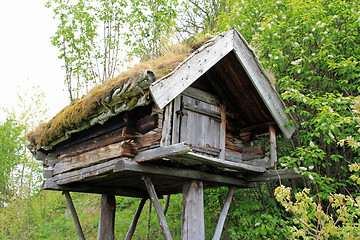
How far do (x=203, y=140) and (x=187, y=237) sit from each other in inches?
58.0

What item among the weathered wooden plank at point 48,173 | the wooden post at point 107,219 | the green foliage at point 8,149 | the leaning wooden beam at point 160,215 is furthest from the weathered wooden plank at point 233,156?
the green foliage at point 8,149

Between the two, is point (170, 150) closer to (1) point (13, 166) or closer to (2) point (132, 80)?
(2) point (132, 80)

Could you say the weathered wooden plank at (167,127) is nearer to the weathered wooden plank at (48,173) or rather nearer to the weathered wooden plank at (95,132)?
the weathered wooden plank at (95,132)

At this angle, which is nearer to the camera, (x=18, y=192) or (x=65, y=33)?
(x=65, y=33)

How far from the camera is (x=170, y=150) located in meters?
4.14

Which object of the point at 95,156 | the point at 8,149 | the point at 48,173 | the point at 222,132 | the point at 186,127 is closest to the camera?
the point at 186,127

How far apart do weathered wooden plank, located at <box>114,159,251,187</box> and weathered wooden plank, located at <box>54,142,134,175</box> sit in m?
0.19

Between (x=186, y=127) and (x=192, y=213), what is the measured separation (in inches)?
53.0

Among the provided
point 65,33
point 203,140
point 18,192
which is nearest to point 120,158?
point 203,140

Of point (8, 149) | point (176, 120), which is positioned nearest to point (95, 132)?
point (176, 120)

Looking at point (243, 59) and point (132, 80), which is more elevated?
point (243, 59)

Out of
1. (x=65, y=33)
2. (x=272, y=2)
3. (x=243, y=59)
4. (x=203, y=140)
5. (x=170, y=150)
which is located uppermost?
(x=65, y=33)

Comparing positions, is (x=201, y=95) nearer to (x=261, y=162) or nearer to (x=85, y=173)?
(x=261, y=162)

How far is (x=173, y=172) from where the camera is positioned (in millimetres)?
4891
